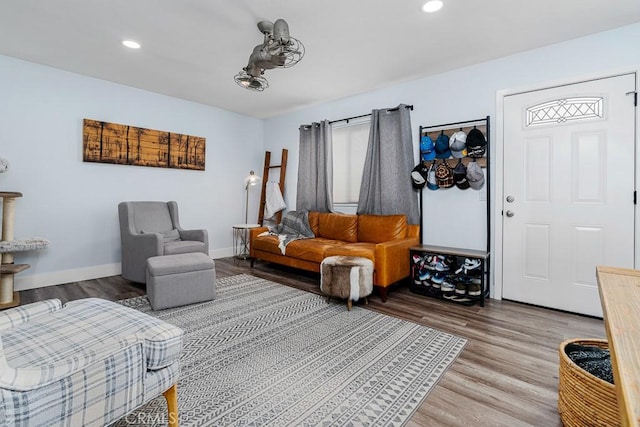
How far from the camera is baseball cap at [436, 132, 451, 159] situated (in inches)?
137

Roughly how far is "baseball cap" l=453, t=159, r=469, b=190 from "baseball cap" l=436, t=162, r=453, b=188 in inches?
2.1

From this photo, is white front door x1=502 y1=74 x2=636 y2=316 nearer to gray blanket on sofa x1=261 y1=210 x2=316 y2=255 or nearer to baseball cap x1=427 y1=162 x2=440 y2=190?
baseball cap x1=427 y1=162 x2=440 y2=190

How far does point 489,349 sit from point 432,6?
→ 2575 mm

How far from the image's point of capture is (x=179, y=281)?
292 centimetres

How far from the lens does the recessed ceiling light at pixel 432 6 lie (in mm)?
2299

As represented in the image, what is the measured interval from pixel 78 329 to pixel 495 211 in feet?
11.5

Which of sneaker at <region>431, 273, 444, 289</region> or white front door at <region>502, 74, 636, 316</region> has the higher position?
white front door at <region>502, 74, 636, 316</region>

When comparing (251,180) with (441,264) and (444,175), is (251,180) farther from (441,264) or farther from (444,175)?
(441,264)

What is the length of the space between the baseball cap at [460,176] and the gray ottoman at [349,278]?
138 centimetres

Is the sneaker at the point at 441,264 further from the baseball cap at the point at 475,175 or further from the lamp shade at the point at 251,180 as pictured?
the lamp shade at the point at 251,180

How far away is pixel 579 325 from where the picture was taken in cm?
256

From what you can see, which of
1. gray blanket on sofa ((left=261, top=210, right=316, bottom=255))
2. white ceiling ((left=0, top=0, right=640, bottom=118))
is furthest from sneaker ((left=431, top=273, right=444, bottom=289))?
white ceiling ((left=0, top=0, right=640, bottom=118))

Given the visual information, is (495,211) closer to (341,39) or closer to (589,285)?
(589,285)

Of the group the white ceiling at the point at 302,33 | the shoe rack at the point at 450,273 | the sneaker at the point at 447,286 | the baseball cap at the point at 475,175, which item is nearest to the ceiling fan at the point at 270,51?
the white ceiling at the point at 302,33
